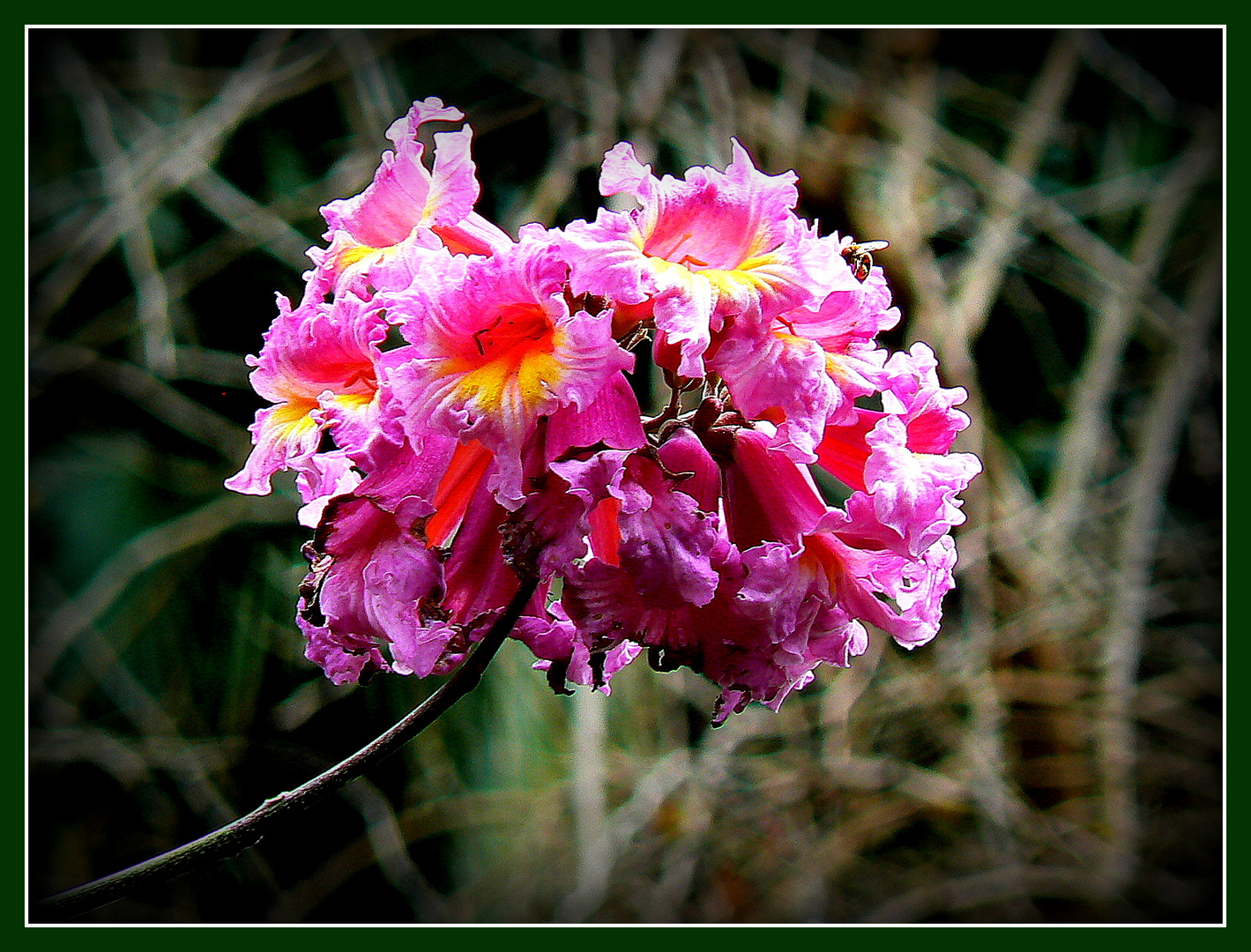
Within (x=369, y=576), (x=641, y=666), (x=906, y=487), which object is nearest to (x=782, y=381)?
(x=906, y=487)

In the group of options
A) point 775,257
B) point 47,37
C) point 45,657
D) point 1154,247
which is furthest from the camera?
point 1154,247

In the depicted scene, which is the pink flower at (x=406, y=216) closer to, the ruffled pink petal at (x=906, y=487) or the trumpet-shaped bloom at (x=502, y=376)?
the trumpet-shaped bloom at (x=502, y=376)

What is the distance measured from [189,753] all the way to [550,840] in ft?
1.61

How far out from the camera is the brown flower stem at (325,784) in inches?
17.9

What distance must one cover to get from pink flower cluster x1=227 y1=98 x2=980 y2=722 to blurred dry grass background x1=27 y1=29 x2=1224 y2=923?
86cm

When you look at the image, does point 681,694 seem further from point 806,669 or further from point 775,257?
point 775,257

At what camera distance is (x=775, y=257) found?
445 mm

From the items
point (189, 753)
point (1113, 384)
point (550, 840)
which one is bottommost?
point (550, 840)

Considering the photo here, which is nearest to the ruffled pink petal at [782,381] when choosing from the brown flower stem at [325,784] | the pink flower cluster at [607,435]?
the pink flower cluster at [607,435]

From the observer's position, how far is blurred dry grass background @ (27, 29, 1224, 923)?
49.5 inches

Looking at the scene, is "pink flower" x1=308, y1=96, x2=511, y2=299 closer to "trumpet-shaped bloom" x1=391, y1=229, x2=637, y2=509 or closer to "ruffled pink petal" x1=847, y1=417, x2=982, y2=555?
"trumpet-shaped bloom" x1=391, y1=229, x2=637, y2=509

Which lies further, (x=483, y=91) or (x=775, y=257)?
(x=483, y=91)

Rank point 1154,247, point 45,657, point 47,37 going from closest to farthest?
point 47,37 → point 45,657 → point 1154,247

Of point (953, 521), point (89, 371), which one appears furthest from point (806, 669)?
point (89, 371)
